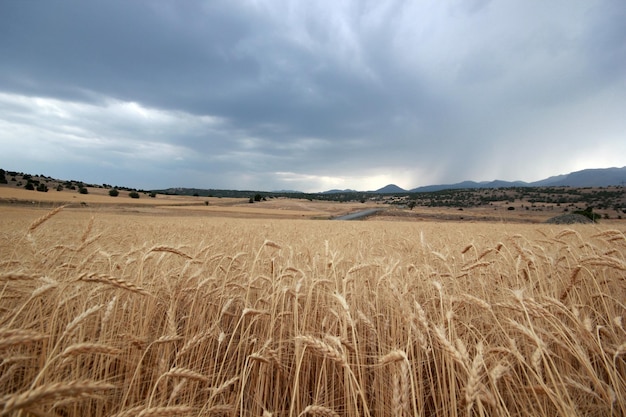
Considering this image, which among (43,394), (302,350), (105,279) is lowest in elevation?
(302,350)

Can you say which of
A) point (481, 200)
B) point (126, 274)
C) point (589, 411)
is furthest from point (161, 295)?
point (481, 200)

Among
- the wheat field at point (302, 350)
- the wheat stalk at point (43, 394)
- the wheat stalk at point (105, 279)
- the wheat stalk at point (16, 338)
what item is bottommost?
the wheat field at point (302, 350)

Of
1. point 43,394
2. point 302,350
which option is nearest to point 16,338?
point 43,394

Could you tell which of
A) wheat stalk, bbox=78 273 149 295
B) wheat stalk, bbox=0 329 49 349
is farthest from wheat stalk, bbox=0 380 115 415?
wheat stalk, bbox=78 273 149 295

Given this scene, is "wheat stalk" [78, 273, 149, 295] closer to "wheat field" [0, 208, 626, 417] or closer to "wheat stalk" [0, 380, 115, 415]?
"wheat field" [0, 208, 626, 417]

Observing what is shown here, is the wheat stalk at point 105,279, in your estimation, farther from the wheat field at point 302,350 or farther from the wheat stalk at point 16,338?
the wheat stalk at point 16,338

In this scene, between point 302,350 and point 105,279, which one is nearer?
point 105,279

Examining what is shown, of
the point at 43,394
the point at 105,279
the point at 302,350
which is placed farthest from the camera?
the point at 302,350

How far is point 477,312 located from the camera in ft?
8.48

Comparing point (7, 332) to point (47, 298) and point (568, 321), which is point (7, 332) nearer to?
point (47, 298)

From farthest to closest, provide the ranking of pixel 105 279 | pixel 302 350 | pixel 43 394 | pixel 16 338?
pixel 302 350 < pixel 105 279 < pixel 16 338 < pixel 43 394

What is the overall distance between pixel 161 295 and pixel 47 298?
83 cm

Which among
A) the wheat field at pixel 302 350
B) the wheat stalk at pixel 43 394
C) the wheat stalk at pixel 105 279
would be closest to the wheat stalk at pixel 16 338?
the wheat field at pixel 302 350

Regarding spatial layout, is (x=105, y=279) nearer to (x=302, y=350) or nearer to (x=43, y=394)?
(x=43, y=394)
